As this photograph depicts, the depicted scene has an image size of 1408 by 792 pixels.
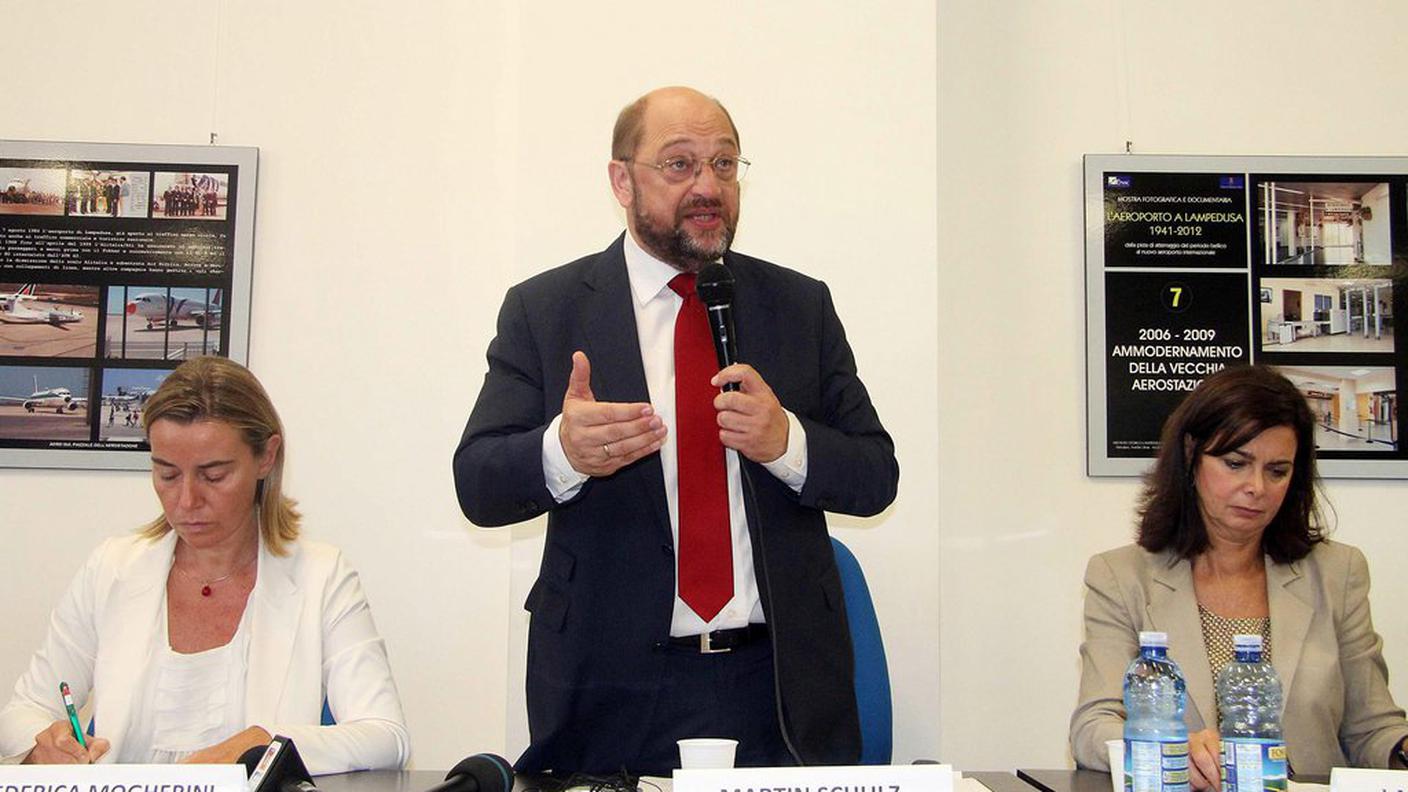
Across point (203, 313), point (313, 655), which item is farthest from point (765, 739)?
point (203, 313)

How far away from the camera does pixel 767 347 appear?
242cm

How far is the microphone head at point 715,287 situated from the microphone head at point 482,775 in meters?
0.82

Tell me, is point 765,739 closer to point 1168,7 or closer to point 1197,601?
point 1197,601

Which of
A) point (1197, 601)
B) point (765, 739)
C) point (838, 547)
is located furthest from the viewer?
point (838, 547)

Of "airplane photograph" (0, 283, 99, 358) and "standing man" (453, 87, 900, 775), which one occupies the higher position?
"airplane photograph" (0, 283, 99, 358)

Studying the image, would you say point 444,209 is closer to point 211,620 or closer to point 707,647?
point 211,620

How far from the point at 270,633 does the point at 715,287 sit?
110 cm

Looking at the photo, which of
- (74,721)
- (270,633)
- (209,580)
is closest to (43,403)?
(209,580)

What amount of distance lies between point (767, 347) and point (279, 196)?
1.94 m

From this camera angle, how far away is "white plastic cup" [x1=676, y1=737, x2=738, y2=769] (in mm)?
1691

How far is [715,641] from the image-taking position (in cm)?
220

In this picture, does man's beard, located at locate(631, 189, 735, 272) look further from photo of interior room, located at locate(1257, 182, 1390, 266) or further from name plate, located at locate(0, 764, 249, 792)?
photo of interior room, located at locate(1257, 182, 1390, 266)

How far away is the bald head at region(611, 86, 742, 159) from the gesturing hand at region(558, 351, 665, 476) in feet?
2.09

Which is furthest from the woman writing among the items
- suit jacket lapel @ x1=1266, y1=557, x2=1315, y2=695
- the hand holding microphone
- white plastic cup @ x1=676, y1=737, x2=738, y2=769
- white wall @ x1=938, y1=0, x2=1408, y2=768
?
white wall @ x1=938, y1=0, x2=1408, y2=768
